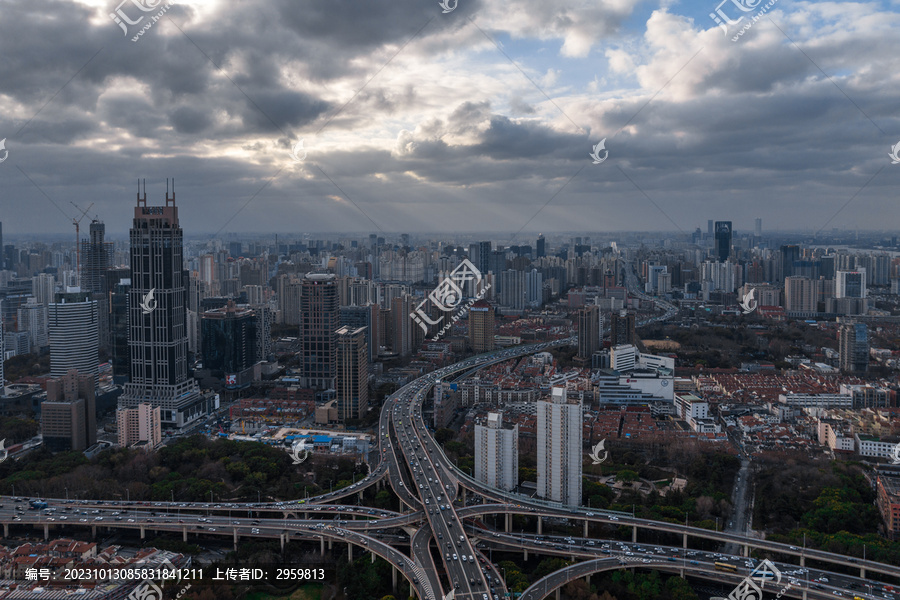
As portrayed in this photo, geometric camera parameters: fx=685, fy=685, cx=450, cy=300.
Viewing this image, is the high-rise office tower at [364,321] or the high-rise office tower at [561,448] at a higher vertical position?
the high-rise office tower at [364,321]

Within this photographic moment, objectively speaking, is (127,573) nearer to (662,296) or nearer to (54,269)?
(54,269)

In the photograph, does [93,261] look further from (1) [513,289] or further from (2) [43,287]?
(1) [513,289]

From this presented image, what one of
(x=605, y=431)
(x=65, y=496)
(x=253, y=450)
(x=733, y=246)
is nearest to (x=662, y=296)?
(x=733, y=246)

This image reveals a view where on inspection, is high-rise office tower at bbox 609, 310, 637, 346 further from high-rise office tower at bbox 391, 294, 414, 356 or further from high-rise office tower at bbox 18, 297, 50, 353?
high-rise office tower at bbox 18, 297, 50, 353

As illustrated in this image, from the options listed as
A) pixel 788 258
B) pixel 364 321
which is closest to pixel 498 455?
pixel 364 321

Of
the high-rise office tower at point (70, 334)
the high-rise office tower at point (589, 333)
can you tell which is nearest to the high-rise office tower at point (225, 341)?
the high-rise office tower at point (70, 334)

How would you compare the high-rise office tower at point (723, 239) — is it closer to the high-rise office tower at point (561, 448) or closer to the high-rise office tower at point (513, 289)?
the high-rise office tower at point (513, 289)

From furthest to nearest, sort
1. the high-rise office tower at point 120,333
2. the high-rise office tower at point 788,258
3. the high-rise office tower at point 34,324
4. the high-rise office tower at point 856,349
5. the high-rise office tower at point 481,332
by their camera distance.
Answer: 1. the high-rise office tower at point 788,258
2. the high-rise office tower at point 481,332
3. the high-rise office tower at point 34,324
4. the high-rise office tower at point 856,349
5. the high-rise office tower at point 120,333

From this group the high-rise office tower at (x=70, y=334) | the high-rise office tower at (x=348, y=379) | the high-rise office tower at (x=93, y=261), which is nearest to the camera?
the high-rise office tower at (x=348, y=379)
